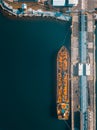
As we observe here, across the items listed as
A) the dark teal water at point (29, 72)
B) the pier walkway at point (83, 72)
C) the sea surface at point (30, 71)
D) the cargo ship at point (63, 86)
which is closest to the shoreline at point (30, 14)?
the sea surface at point (30, 71)

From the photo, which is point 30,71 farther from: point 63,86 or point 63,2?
point 63,2

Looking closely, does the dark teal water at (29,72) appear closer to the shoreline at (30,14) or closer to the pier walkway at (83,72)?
the shoreline at (30,14)

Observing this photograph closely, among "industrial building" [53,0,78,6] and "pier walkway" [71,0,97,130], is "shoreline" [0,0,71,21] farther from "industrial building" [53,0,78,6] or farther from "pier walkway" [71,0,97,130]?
"pier walkway" [71,0,97,130]

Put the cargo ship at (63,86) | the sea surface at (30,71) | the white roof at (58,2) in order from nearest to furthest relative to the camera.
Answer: the cargo ship at (63,86) → the sea surface at (30,71) → the white roof at (58,2)

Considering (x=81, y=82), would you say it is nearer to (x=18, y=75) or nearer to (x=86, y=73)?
(x=86, y=73)

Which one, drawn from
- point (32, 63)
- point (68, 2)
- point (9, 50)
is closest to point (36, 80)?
point (32, 63)

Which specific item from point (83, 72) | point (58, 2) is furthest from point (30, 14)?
point (83, 72)

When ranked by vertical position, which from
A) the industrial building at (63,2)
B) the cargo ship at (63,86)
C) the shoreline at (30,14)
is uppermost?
the industrial building at (63,2)
